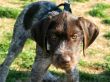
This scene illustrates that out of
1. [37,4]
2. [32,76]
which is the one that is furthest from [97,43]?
[32,76]

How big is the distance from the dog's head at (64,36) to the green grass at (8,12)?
4.48 metres

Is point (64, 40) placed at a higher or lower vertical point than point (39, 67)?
higher

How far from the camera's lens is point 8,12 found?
10.1 m

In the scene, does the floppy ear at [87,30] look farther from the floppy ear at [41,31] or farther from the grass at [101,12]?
the grass at [101,12]

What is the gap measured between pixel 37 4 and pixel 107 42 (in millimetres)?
2437

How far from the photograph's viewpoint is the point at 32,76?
6070mm

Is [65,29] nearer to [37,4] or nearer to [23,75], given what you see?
[37,4]

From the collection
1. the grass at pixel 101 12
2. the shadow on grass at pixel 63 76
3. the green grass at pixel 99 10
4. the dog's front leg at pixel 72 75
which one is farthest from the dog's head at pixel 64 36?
the green grass at pixel 99 10

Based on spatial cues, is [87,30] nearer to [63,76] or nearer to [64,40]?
[64,40]

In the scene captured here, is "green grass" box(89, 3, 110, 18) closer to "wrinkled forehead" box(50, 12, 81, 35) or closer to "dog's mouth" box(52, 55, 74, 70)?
"wrinkled forehead" box(50, 12, 81, 35)

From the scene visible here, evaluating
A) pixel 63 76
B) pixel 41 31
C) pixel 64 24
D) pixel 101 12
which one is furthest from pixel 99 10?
pixel 64 24

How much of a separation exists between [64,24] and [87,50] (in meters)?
3.30

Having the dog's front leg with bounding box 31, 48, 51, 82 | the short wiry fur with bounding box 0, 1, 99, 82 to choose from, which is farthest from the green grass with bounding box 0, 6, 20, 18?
the dog's front leg with bounding box 31, 48, 51, 82

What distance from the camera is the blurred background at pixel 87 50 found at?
294 inches
